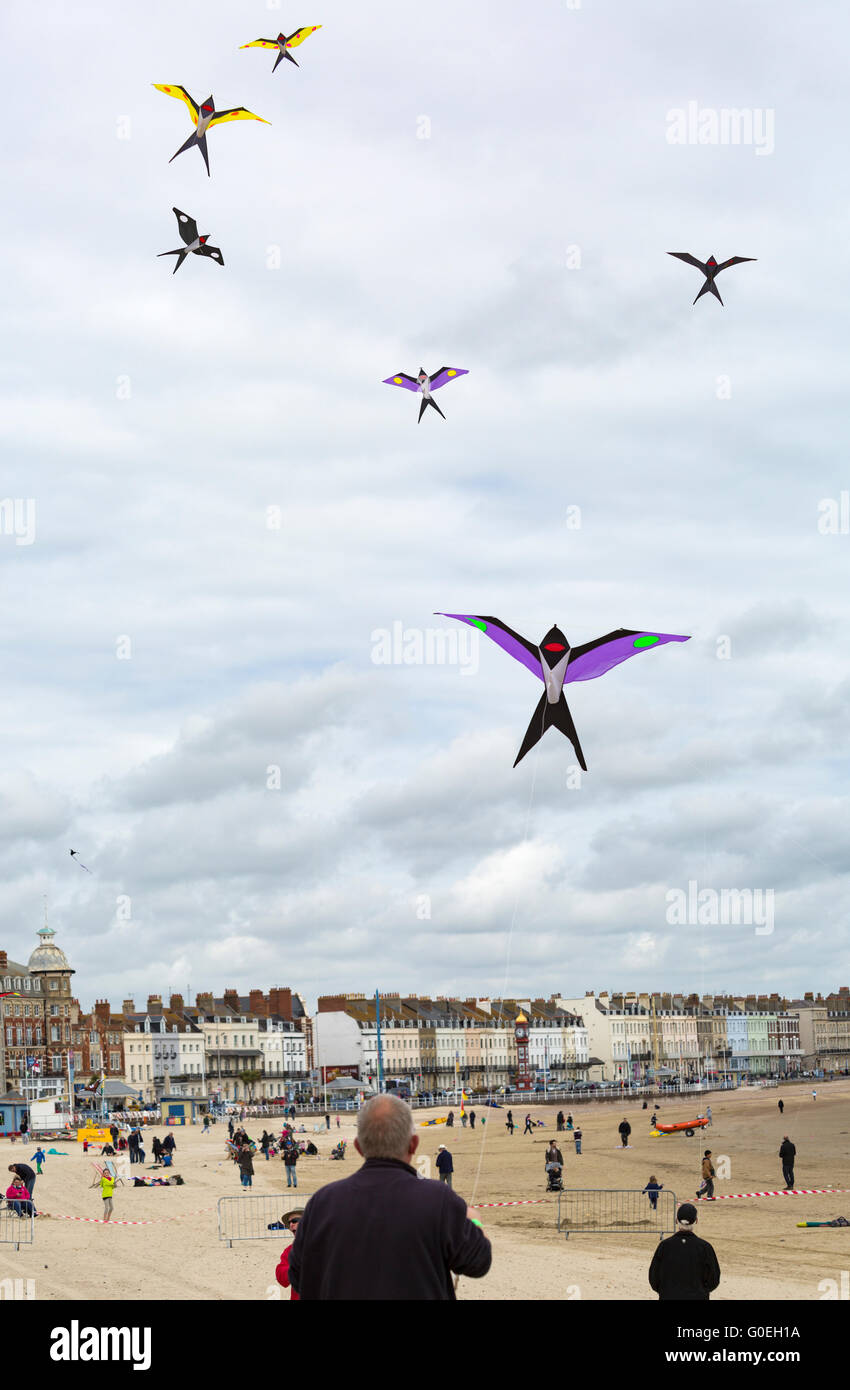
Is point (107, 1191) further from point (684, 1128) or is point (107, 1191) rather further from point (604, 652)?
point (684, 1128)

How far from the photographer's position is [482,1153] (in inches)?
1823

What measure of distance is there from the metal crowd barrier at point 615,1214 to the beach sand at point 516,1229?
29 cm

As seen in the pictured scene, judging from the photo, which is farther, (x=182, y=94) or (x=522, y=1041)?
(x=522, y=1041)

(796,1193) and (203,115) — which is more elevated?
(203,115)

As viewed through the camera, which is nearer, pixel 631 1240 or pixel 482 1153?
pixel 631 1240

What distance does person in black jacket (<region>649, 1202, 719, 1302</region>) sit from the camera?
6.71m

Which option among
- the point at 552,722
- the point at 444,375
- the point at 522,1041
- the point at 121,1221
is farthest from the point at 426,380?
the point at 522,1041

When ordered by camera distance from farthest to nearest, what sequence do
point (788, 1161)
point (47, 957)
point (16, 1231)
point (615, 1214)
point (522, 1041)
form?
point (522, 1041)
point (47, 957)
point (788, 1161)
point (615, 1214)
point (16, 1231)

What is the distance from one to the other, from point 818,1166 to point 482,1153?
13.8m

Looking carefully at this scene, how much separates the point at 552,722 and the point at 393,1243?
15.9m

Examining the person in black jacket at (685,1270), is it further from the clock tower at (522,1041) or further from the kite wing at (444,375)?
the clock tower at (522,1041)

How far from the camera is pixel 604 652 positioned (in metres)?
20.1

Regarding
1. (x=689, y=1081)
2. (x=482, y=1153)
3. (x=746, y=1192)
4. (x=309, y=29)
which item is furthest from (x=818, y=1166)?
(x=689, y=1081)
